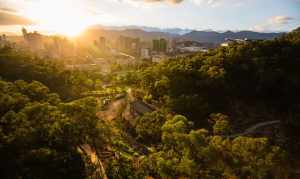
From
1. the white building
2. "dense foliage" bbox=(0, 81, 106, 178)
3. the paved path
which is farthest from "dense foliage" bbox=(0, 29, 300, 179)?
the white building

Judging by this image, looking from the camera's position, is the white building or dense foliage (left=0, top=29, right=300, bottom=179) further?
the white building

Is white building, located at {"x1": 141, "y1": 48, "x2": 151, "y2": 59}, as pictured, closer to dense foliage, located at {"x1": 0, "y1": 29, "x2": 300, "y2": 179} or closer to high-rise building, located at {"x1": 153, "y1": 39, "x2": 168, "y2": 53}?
high-rise building, located at {"x1": 153, "y1": 39, "x2": 168, "y2": 53}

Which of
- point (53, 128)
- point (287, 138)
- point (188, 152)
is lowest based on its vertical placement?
point (287, 138)

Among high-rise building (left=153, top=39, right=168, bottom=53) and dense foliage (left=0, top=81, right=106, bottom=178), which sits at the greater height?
high-rise building (left=153, top=39, right=168, bottom=53)

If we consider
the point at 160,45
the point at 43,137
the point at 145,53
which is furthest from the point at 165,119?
the point at 145,53

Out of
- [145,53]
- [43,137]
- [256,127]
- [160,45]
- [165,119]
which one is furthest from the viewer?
[145,53]

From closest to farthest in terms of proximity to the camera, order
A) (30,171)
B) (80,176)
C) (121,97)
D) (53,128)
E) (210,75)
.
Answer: (30,171) → (80,176) → (53,128) → (210,75) → (121,97)

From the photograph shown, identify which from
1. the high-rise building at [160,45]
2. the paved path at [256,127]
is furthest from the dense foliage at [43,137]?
the high-rise building at [160,45]

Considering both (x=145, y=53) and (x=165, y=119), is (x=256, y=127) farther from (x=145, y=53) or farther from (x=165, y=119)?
(x=145, y=53)

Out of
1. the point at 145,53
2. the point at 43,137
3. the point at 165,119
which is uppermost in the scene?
the point at 145,53

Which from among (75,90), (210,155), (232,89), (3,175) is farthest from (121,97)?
(3,175)

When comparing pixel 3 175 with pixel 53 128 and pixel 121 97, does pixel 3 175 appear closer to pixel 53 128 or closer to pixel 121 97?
pixel 53 128
